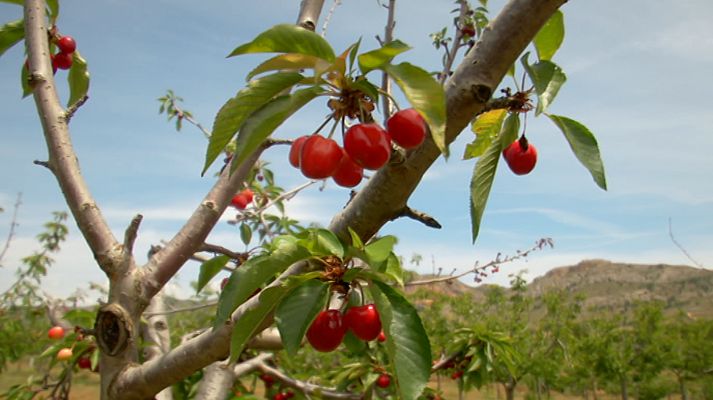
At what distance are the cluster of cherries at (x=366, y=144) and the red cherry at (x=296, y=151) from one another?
0.12 ft

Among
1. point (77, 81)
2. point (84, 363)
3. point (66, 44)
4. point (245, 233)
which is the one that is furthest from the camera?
point (245, 233)

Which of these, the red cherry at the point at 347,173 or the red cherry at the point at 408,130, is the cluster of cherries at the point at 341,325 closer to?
the red cherry at the point at 347,173

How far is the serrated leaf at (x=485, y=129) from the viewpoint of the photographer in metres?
1.38

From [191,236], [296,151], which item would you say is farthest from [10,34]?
[296,151]

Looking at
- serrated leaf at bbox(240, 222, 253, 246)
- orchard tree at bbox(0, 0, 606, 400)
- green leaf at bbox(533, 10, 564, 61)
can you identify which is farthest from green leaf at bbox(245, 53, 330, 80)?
serrated leaf at bbox(240, 222, 253, 246)

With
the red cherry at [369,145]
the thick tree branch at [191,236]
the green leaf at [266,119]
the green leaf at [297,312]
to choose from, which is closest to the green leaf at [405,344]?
the green leaf at [297,312]

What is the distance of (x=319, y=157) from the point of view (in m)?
1.03

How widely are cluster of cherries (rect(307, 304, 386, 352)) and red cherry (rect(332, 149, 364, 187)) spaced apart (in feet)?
1.01

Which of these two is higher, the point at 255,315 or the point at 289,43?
the point at 289,43

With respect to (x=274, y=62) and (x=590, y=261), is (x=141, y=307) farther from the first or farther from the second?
(x=590, y=261)

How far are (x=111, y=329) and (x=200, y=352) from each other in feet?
2.03

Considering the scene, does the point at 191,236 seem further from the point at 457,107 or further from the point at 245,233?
the point at 245,233

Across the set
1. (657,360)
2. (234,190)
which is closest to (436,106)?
(234,190)

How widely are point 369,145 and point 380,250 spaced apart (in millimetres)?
225
